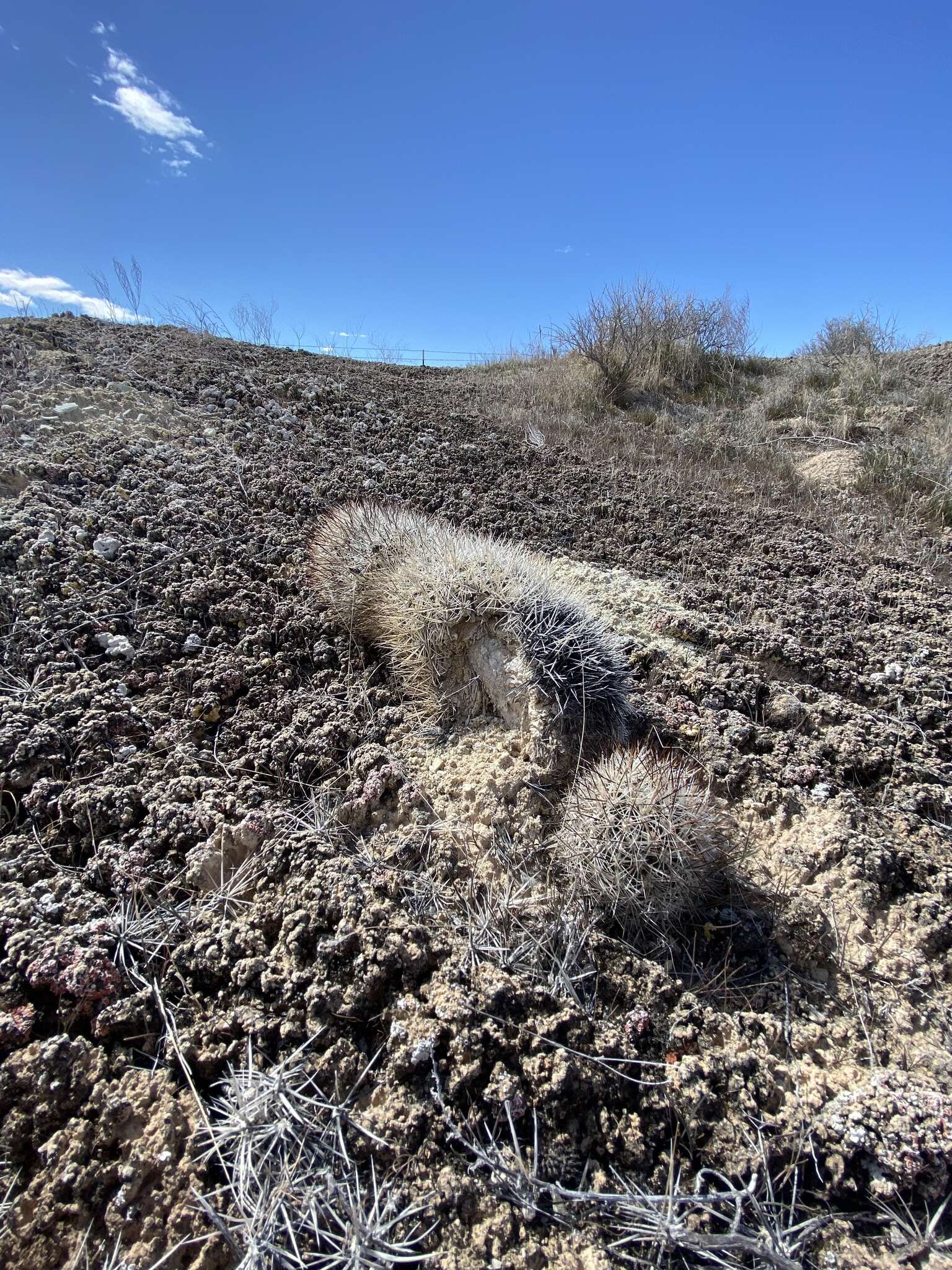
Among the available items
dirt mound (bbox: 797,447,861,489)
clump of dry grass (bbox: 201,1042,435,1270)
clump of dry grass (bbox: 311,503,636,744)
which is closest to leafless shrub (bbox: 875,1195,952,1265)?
clump of dry grass (bbox: 201,1042,435,1270)

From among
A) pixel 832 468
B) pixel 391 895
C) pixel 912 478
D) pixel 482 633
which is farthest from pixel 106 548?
pixel 912 478

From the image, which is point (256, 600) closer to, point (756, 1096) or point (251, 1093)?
point (251, 1093)

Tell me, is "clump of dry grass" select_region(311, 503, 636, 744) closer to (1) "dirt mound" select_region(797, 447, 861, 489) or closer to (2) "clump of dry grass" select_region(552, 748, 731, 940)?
(2) "clump of dry grass" select_region(552, 748, 731, 940)

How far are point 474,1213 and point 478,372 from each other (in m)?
11.5

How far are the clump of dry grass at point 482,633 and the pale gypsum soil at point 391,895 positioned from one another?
19 cm

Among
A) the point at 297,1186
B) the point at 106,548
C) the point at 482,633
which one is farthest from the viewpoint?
the point at 106,548

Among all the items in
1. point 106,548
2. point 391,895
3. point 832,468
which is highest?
point 832,468

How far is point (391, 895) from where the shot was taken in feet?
7.69

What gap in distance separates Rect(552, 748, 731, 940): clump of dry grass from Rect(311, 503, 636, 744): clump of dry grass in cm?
45

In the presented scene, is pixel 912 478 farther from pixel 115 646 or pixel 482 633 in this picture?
pixel 115 646

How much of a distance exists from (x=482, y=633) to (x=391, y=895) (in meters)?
1.29

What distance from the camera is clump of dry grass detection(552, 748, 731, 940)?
2.31 m

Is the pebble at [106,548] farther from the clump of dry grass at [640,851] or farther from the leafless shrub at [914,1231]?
the leafless shrub at [914,1231]

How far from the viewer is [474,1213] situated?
1.67 m
